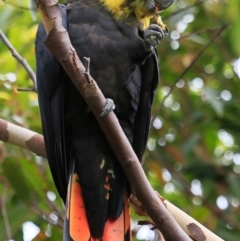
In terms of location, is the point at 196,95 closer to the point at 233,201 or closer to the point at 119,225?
the point at 233,201

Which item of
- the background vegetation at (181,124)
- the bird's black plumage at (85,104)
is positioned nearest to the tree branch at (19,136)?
the bird's black plumage at (85,104)

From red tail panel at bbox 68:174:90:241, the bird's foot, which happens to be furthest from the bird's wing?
red tail panel at bbox 68:174:90:241

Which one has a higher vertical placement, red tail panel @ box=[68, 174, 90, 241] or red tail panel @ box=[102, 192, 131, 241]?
red tail panel @ box=[68, 174, 90, 241]

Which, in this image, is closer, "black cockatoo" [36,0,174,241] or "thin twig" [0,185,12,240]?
"black cockatoo" [36,0,174,241]

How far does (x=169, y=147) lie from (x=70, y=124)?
0.92 metres

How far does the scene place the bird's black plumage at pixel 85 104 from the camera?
6.43ft

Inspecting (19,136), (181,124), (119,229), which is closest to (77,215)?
(119,229)

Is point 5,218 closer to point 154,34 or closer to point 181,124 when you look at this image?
point 154,34

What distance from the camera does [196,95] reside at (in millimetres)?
3045

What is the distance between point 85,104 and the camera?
1.98 meters

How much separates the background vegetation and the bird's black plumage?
32cm

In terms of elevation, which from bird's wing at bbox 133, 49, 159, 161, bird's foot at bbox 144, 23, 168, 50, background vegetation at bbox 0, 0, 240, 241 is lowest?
background vegetation at bbox 0, 0, 240, 241

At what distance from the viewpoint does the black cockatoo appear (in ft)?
6.42

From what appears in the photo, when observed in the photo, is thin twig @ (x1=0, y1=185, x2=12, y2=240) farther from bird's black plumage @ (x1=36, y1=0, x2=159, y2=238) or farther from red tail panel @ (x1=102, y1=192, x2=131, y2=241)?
red tail panel @ (x1=102, y1=192, x2=131, y2=241)
